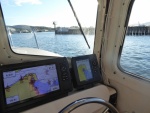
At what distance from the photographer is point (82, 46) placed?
174 cm

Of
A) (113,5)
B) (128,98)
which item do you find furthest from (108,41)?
(128,98)

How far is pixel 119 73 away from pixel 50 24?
84 centimetres

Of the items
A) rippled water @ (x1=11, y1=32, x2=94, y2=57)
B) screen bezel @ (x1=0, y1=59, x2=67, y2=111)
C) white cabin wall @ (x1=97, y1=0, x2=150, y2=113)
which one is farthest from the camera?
rippled water @ (x1=11, y1=32, x2=94, y2=57)

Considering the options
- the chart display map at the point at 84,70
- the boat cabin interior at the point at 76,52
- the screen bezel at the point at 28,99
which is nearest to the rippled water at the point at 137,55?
the boat cabin interior at the point at 76,52

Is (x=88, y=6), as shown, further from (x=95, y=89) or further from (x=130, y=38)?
(x=95, y=89)

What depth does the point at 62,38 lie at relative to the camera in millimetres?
1632

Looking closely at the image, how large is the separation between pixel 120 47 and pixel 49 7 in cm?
77

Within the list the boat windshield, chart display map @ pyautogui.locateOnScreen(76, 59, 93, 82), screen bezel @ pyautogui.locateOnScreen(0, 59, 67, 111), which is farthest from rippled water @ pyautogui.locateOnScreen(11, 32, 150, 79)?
screen bezel @ pyautogui.locateOnScreen(0, 59, 67, 111)

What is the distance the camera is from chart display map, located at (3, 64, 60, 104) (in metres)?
0.98

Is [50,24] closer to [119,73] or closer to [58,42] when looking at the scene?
[58,42]

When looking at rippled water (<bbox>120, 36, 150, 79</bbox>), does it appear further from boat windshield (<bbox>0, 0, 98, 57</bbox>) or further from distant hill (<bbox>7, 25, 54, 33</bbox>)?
distant hill (<bbox>7, 25, 54, 33</bbox>)

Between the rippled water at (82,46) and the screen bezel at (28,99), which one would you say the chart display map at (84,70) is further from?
the rippled water at (82,46)

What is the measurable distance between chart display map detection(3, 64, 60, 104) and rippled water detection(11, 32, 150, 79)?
507mm

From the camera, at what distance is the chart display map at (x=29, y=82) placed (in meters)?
0.98
